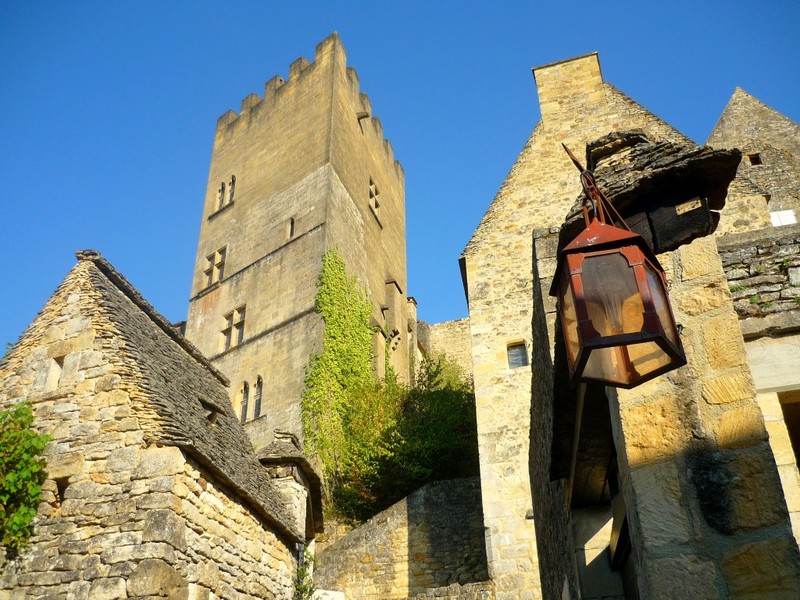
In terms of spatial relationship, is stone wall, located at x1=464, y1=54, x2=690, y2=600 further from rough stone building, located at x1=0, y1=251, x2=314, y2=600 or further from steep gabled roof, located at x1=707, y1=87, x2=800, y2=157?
rough stone building, located at x1=0, y1=251, x2=314, y2=600

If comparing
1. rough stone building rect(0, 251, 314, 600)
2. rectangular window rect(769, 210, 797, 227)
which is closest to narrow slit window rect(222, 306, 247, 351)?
rough stone building rect(0, 251, 314, 600)

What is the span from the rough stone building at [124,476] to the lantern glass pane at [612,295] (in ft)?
16.8

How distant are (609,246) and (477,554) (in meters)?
12.1

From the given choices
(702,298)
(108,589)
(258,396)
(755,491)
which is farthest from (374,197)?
(755,491)

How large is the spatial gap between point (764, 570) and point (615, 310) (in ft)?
3.55

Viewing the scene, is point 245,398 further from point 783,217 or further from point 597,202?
point 597,202

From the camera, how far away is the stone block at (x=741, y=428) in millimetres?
→ 2725

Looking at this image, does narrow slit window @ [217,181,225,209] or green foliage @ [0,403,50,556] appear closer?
green foliage @ [0,403,50,556]

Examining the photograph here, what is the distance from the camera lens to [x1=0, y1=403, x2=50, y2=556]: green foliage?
665cm

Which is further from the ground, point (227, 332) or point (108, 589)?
point (227, 332)

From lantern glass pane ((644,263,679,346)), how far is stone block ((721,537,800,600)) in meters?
0.82

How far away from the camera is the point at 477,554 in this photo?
1360 cm

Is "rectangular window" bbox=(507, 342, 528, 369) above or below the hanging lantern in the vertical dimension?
above

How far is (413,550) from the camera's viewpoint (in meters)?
13.9
